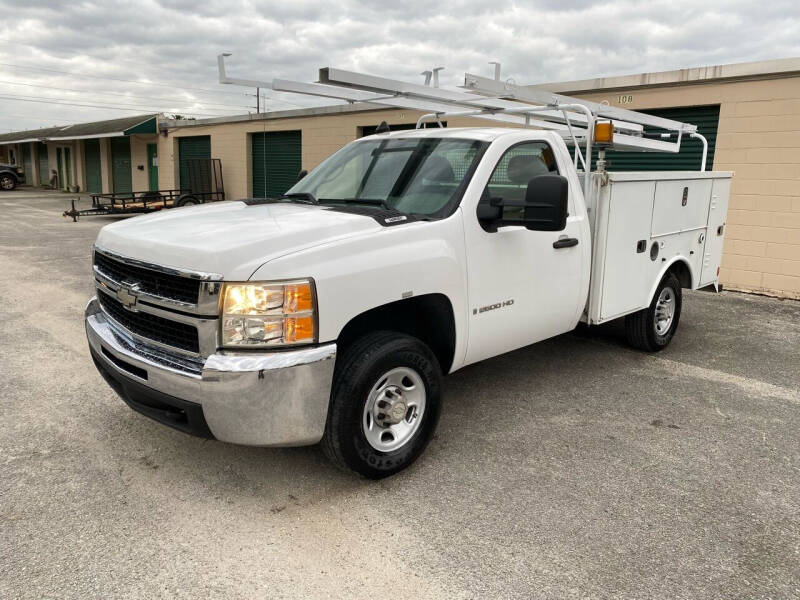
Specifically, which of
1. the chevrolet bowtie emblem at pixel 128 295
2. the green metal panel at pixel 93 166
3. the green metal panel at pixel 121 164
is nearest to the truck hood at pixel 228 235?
the chevrolet bowtie emblem at pixel 128 295

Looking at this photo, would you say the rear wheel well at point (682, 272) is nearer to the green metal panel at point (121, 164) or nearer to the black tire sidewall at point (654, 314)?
the black tire sidewall at point (654, 314)

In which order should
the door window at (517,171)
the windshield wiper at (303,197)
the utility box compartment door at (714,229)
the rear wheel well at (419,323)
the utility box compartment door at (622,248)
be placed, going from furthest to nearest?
the utility box compartment door at (714,229), the utility box compartment door at (622,248), the windshield wiper at (303,197), the door window at (517,171), the rear wheel well at (419,323)

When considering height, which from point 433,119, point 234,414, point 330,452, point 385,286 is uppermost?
point 433,119

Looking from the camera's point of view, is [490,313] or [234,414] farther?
[490,313]

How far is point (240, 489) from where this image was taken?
342 centimetres

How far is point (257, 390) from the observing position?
9.48ft

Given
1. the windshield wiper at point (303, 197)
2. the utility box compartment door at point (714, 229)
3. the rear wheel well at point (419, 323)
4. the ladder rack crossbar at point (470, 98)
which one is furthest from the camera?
the utility box compartment door at point (714, 229)

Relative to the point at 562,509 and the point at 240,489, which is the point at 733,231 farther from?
the point at 240,489

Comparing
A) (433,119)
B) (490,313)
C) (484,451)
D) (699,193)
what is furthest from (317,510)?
(699,193)

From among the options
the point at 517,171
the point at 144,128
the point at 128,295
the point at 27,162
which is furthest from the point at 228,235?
the point at 27,162

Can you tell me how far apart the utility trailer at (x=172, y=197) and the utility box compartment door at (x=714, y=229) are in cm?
1656

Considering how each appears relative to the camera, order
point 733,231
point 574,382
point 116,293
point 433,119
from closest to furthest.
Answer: point 116,293
point 574,382
point 433,119
point 733,231

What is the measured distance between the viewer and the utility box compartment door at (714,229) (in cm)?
615

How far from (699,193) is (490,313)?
124 inches
